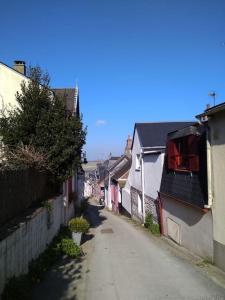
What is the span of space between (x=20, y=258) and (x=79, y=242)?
6858mm

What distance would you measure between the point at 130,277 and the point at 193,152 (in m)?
4.98

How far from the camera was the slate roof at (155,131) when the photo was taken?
23062mm

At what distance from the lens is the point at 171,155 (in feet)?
52.0

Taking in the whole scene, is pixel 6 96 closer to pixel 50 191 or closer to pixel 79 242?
pixel 50 191

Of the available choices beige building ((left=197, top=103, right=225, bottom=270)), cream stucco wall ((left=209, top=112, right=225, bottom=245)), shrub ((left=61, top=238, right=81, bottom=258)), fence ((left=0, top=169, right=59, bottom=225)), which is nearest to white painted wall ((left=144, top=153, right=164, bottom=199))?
fence ((left=0, top=169, right=59, bottom=225))

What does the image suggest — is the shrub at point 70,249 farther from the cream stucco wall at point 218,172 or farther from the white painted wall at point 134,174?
the white painted wall at point 134,174

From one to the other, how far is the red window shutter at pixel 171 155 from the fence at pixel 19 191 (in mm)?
5473

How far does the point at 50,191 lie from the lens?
629 inches

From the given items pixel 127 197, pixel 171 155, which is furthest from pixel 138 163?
pixel 171 155

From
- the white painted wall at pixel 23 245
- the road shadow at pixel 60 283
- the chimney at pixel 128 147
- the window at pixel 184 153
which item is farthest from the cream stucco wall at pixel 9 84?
the chimney at pixel 128 147

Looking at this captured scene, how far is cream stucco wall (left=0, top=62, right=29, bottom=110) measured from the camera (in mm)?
18047

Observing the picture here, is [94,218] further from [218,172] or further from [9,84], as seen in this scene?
[218,172]

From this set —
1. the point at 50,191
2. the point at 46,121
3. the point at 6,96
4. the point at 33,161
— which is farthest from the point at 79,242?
the point at 6,96

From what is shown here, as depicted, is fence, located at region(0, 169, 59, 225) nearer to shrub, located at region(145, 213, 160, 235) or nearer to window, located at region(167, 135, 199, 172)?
window, located at region(167, 135, 199, 172)
